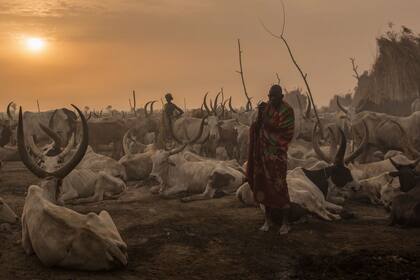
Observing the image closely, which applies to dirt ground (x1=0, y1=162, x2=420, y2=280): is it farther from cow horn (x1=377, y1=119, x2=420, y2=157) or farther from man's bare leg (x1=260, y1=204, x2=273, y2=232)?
cow horn (x1=377, y1=119, x2=420, y2=157)

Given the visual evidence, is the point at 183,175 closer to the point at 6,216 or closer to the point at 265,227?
the point at 265,227

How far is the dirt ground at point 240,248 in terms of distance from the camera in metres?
5.39

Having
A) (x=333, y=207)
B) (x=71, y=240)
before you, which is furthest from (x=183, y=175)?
(x=71, y=240)

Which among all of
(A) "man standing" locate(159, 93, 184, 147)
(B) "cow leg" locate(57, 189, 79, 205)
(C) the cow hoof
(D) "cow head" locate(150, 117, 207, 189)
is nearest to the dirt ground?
(C) the cow hoof

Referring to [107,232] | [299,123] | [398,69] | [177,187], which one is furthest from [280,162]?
[398,69]

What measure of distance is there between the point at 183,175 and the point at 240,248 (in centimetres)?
485

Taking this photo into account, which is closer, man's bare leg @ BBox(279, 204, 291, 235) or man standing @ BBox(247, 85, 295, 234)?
man standing @ BBox(247, 85, 295, 234)

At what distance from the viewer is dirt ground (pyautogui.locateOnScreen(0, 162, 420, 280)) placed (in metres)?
5.39

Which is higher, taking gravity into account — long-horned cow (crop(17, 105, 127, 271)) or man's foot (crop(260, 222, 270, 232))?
long-horned cow (crop(17, 105, 127, 271))

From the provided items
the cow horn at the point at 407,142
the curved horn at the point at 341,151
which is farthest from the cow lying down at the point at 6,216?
the cow horn at the point at 407,142

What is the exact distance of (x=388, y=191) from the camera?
8789mm

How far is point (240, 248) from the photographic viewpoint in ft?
21.0

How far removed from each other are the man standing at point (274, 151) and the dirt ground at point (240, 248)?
1.79 feet

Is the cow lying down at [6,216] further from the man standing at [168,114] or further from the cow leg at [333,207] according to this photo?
the man standing at [168,114]
